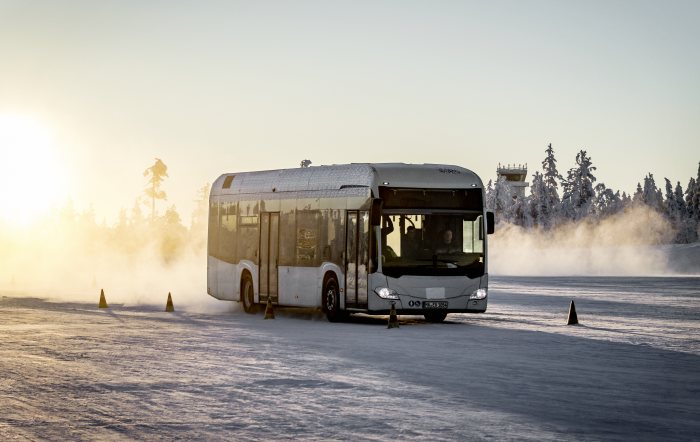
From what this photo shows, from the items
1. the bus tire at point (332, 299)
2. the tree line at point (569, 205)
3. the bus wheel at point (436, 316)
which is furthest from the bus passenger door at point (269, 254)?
the tree line at point (569, 205)

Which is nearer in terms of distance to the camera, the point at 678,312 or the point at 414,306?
the point at 414,306

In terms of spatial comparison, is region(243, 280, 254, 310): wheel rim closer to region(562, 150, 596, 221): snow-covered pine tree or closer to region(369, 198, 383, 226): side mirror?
region(369, 198, 383, 226): side mirror

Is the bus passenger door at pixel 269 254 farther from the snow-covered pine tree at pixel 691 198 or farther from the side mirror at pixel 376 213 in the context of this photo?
the snow-covered pine tree at pixel 691 198

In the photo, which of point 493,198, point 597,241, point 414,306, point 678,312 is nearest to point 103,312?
point 414,306

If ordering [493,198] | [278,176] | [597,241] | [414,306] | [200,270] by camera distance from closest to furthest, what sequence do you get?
1. [414,306]
2. [278,176]
3. [200,270]
4. [597,241]
5. [493,198]

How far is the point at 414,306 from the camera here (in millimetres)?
27953

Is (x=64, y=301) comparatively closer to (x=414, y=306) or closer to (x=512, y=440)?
(x=414, y=306)

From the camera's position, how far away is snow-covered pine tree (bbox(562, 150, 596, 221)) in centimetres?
17038

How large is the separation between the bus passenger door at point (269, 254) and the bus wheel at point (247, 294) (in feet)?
2.17

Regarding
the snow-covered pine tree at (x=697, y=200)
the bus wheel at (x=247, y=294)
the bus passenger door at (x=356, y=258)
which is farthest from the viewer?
the snow-covered pine tree at (x=697, y=200)

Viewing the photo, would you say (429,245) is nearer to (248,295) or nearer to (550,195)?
(248,295)

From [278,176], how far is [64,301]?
12904 mm

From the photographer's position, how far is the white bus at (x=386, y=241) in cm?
2792

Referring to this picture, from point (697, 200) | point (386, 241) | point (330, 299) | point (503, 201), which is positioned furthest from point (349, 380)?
point (503, 201)
